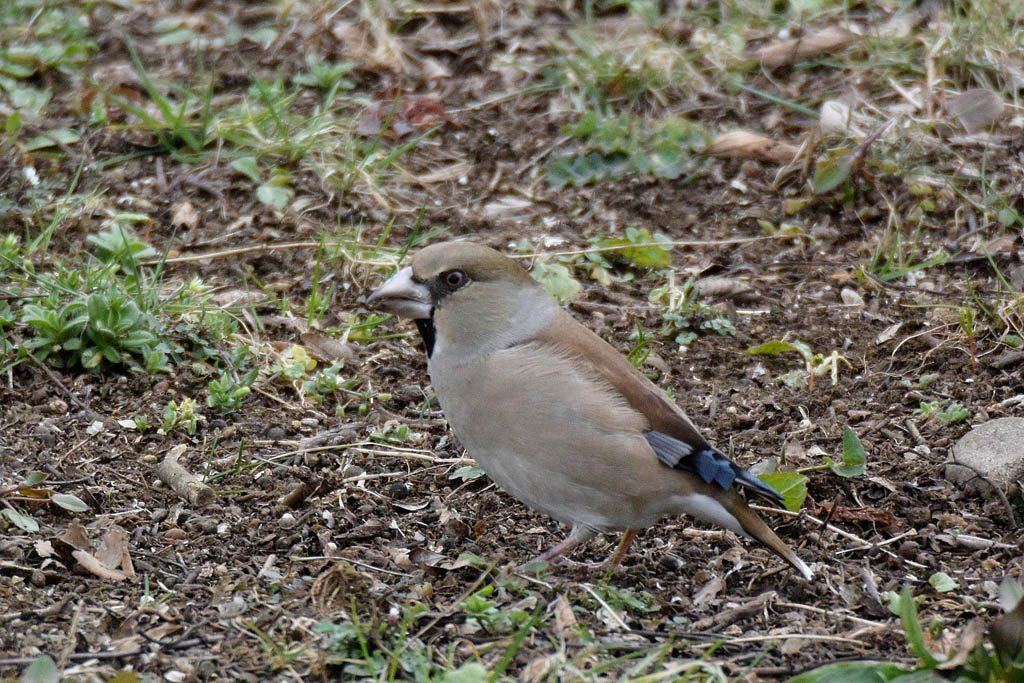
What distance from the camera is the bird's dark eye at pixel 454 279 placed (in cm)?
377

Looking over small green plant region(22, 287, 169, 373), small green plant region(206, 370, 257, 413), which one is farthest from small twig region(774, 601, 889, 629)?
small green plant region(22, 287, 169, 373)

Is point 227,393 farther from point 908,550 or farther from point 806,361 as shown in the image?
point 908,550

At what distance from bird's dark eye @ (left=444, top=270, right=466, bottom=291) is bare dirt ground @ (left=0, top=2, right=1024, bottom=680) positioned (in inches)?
29.5

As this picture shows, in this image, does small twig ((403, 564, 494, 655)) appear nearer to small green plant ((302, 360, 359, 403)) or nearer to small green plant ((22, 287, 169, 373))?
small green plant ((302, 360, 359, 403))

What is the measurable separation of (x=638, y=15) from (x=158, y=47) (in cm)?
270

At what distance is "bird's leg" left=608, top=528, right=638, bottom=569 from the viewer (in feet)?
12.3

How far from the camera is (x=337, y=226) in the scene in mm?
5656

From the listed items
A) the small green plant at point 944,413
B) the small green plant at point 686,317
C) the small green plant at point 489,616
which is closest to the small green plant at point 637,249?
the small green plant at point 686,317

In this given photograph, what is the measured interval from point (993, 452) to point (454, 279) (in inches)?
70.9

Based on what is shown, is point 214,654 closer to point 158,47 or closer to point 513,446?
point 513,446

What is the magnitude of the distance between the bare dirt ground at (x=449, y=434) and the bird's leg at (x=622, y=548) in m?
0.07

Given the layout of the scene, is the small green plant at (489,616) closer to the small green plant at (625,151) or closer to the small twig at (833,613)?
the small twig at (833,613)

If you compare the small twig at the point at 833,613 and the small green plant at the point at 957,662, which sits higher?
the small green plant at the point at 957,662

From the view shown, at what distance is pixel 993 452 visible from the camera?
4.00 meters
